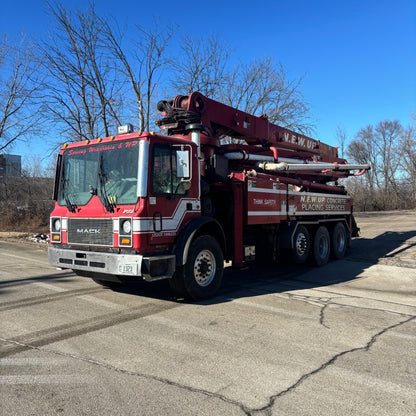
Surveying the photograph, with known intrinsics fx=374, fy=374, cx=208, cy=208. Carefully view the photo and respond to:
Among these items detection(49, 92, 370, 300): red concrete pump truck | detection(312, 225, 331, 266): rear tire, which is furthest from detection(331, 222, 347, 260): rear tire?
detection(49, 92, 370, 300): red concrete pump truck

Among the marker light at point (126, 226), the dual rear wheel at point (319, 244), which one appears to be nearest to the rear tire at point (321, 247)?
the dual rear wheel at point (319, 244)

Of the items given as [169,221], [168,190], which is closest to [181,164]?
[168,190]

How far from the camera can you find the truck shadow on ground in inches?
280

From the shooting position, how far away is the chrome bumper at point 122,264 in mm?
5422

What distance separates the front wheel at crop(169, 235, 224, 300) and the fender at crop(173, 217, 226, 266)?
17 centimetres

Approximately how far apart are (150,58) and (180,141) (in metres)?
12.2

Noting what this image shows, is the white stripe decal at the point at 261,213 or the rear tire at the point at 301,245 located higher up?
the white stripe decal at the point at 261,213

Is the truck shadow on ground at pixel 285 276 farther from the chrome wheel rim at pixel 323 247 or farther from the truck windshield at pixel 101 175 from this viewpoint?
the truck windshield at pixel 101 175

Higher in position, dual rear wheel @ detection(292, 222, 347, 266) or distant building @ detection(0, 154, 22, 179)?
distant building @ detection(0, 154, 22, 179)

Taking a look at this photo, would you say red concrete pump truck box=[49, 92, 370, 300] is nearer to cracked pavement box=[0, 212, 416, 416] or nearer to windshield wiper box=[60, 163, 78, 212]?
windshield wiper box=[60, 163, 78, 212]

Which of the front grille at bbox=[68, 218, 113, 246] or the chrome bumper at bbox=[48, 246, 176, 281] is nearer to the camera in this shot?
the chrome bumper at bbox=[48, 246, 176, 281]

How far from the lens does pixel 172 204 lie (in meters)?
6.09

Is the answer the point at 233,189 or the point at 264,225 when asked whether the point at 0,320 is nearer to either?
the point at 233,189

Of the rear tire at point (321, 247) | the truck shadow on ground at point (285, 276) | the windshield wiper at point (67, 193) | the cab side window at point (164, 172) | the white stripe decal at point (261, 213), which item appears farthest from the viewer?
the rear tire at point (321, 247)
